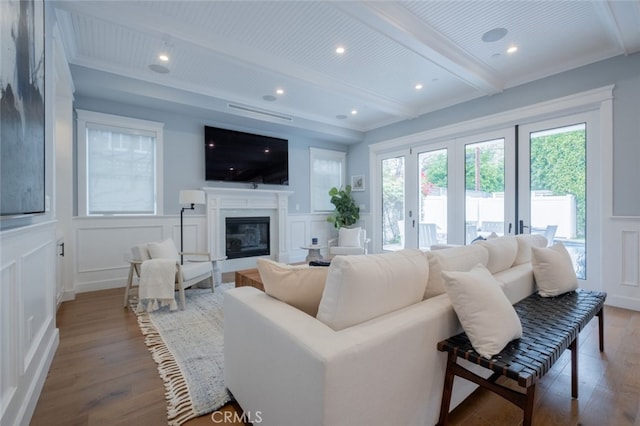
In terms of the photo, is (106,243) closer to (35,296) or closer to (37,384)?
(35,296)

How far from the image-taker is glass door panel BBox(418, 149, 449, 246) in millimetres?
4965

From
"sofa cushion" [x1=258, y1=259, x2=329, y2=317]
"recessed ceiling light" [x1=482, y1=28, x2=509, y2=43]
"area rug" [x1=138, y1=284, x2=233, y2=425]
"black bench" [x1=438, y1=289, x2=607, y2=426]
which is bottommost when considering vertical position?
"area rug" [x1=138, y1=284, x2=233, y2=425]

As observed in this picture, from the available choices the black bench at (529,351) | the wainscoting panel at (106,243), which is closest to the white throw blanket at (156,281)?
the wainscoting panel at (106,243)

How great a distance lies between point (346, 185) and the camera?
6.61 metres

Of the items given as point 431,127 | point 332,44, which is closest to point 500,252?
point 332,44

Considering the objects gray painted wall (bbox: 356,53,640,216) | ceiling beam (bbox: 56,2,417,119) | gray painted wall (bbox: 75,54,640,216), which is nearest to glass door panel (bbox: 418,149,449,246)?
gray painted wall (bbox: 75,54,640,216)

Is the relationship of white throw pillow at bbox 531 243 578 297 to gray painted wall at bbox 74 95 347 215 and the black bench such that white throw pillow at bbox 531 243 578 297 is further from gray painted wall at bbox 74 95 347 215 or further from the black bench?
gray painted wall at bbox 74 95 347 215

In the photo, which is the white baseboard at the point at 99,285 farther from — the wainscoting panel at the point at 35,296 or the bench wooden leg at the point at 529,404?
the bench wooden leg at the point at 529,404

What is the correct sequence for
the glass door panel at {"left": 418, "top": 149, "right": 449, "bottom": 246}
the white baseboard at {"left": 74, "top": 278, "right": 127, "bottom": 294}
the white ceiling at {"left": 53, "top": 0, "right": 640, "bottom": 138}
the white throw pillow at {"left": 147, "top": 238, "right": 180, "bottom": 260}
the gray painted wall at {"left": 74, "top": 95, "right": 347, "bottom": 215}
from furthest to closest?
the glass door panel at {"left": 418, "top": 149, "right": 449, "bottom": 246}, the gray painted wall at {"left": 74, "top": 95, "right": 347, "bottom": 215}, the white baseboard at {"left": 74, "top": 278, "right": 127, "bottom": 294}, the white throw pillow at {"left": 147, "top": 238, "right": 180, "bottom": 260}, the white ceiling at {"left": 53, "top": 0, "right": 640, "bottom": 138}

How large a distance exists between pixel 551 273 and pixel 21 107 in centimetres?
341

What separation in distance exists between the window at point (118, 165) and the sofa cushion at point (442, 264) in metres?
4.13

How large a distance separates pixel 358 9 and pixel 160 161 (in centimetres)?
350

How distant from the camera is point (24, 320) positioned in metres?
1.61

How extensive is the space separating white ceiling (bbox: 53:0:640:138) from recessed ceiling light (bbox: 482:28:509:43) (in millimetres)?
57
